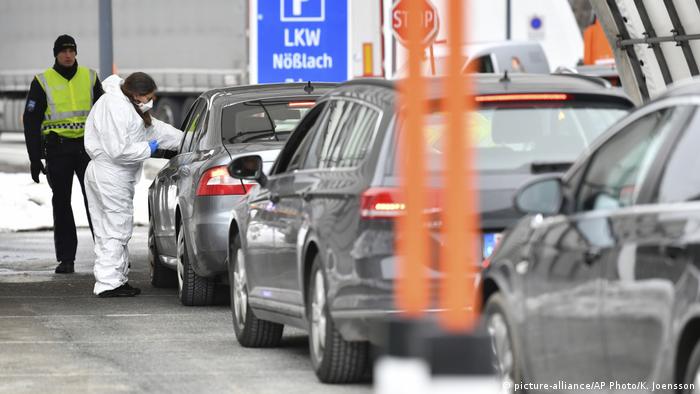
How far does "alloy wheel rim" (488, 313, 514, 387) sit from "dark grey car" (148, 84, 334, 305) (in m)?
4.72

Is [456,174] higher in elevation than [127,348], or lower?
higher

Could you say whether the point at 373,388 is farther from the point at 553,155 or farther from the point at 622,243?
the point at 622,243

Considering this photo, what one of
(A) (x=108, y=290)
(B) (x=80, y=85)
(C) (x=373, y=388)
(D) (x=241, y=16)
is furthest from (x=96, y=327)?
(D) (x=241, y=16)

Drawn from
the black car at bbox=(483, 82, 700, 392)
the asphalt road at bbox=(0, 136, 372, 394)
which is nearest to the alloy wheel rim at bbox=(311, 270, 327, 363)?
the asphalt road at bbox=(0, 136, 372, 394)

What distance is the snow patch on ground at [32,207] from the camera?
22.2m

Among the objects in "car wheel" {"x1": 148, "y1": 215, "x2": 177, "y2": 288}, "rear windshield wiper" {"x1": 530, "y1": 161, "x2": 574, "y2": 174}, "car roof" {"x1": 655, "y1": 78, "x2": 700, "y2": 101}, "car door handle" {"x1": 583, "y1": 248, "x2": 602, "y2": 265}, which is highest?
"car roof" {"x1": 655, "y1": 78, "x2": 700, "y2": 101}

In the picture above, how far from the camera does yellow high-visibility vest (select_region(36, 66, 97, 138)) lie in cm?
1585

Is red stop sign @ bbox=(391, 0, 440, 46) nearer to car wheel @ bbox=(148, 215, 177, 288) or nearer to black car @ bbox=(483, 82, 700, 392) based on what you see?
car wheel @ bbox=(148, 215, 177, 288)

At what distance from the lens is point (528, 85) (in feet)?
29.3

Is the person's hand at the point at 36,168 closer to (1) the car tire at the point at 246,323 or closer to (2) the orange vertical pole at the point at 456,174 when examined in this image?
(1) the car tire at the point at 246,323

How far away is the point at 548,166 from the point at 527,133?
0.72ft

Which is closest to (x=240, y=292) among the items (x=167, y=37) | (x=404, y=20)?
(x=404, y=20)

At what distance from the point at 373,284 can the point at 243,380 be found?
1228mm

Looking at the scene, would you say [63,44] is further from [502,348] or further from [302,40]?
[502,348]
